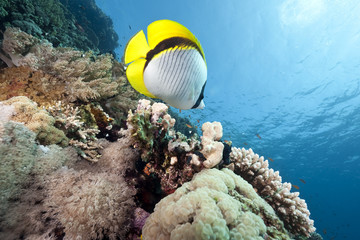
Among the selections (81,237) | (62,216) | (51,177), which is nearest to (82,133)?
(51,177)

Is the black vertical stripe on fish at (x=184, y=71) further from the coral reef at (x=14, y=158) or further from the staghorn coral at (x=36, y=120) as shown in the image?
the staghorn coral at (x=36, y=120)

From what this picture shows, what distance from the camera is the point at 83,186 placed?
1685mm

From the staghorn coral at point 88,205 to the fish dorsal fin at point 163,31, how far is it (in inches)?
58.5

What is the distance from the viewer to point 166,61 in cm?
119

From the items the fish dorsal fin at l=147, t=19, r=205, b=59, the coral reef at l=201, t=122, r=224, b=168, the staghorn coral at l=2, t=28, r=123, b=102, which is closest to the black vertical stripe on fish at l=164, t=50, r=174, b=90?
the fish dorsal fin at l=147, t=19, r=205, b=59

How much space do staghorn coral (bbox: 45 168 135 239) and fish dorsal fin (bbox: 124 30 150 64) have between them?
1340 millimetres

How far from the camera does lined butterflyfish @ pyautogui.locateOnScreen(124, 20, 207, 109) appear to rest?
1.14 metres

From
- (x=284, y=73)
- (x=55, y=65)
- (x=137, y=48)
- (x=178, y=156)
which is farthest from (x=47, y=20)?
(x=284, y=73)

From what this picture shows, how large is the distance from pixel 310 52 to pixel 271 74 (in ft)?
19.8

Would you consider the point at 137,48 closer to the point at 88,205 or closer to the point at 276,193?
the point at 88,205

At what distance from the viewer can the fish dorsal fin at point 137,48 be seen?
114cm

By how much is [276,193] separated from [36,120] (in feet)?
12.9

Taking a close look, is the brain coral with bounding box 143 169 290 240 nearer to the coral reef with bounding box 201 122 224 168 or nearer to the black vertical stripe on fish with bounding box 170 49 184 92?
the coral reef with bounding box 201 122 224 168

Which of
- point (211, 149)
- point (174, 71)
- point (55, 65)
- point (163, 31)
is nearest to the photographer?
point (163, 31)
